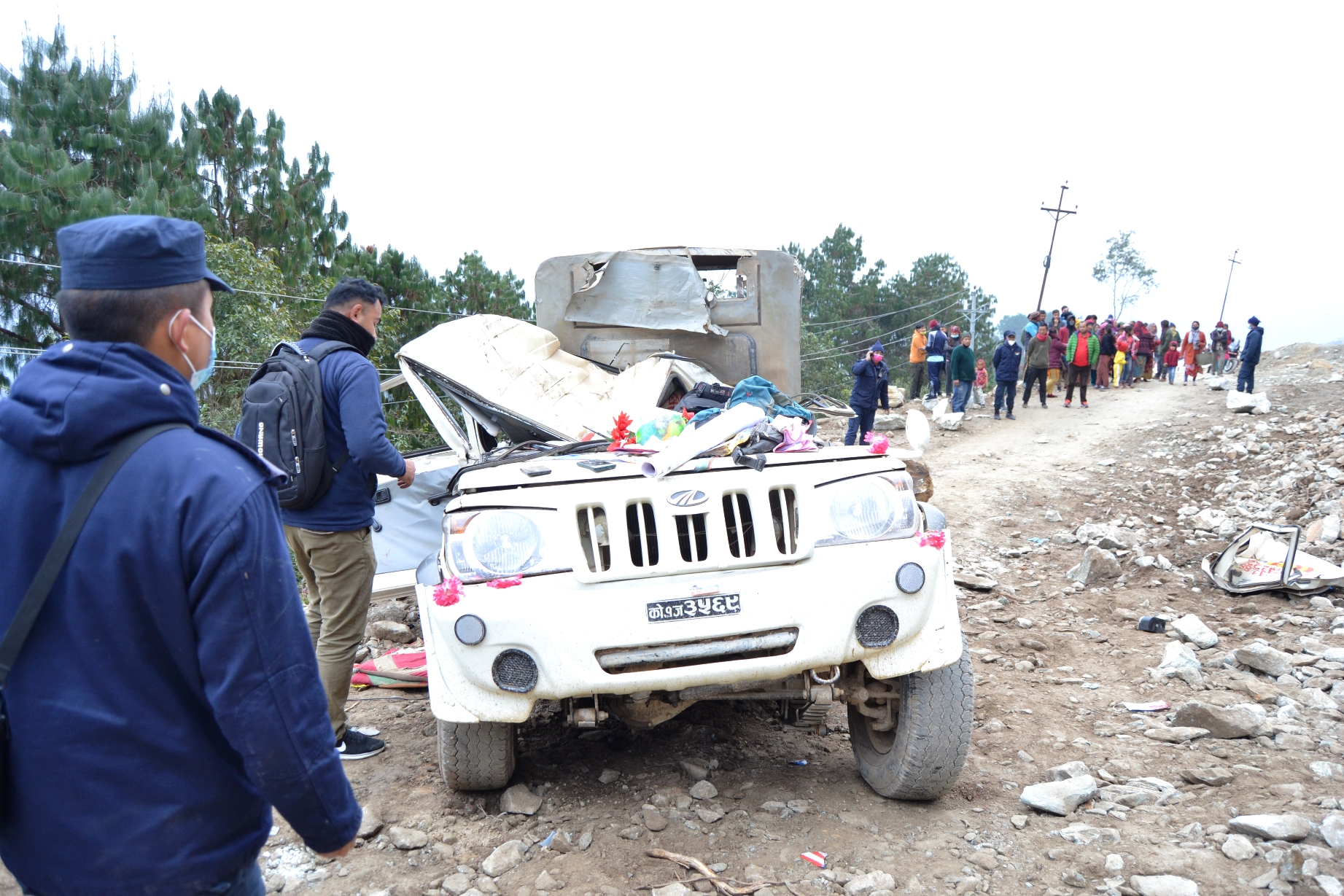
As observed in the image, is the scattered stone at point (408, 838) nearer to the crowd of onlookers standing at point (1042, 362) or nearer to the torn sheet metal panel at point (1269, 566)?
the torn sheet metal panel at point (1269, 566)

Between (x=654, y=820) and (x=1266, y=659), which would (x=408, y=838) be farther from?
(x=1266, y=659)

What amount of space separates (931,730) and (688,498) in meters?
1.15

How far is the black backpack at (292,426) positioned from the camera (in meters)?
3.25

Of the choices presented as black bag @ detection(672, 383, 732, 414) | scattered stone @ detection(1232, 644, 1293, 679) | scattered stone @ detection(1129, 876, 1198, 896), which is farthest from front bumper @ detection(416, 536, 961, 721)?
scattered stone @ detection(1232, 644, 1293, 679)

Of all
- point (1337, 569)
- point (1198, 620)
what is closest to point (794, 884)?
point (1198, 620)

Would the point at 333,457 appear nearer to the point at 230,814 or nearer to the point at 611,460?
the point at 611,460

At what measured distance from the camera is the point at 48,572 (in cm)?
121

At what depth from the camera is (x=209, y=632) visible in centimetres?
124

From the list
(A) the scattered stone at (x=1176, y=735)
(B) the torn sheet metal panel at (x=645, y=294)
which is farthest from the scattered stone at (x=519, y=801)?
(B) the torn sheet metal panel at (x=645, y=294)

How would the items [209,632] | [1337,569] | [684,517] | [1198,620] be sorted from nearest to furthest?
[209,632] < [684,517] < [1198,620] < [1337,569]

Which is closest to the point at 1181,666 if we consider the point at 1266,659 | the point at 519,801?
the point at 1266,659

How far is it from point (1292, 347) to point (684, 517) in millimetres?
30047

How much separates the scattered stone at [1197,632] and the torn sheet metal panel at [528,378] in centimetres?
309

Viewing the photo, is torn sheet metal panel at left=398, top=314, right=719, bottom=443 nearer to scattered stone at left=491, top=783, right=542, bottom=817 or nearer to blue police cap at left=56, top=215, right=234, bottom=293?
scattered stone at left=491, top=783, right=542, bottom=817
